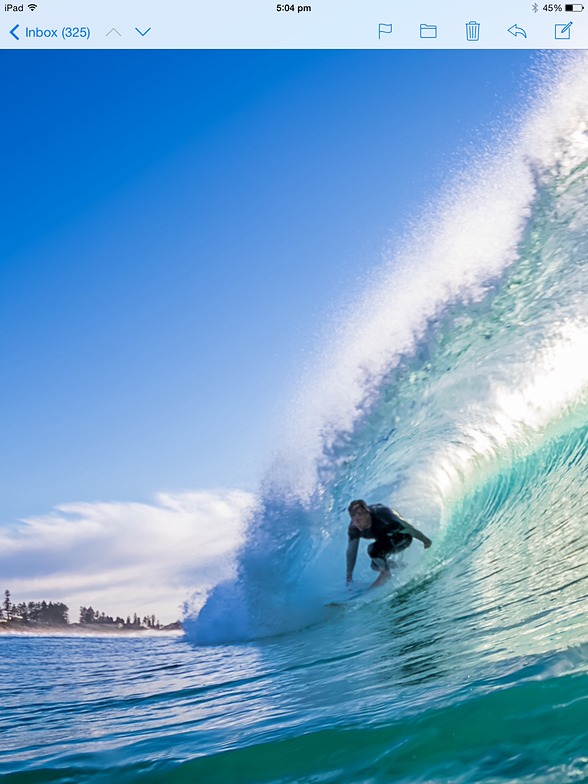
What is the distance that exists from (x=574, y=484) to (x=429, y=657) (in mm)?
3233

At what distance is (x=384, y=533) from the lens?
515 cm

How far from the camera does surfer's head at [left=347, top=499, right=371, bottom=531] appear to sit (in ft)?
16.3
